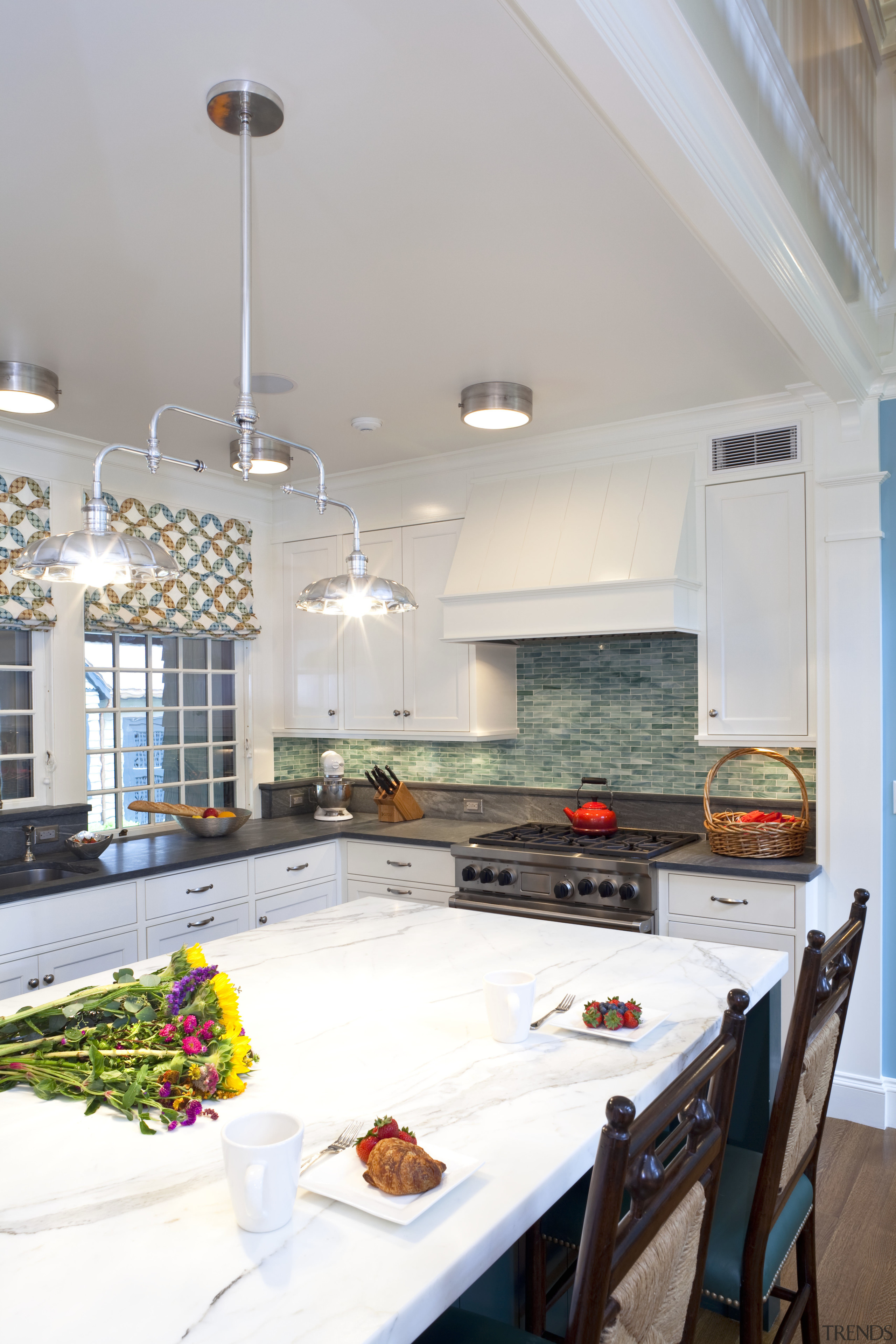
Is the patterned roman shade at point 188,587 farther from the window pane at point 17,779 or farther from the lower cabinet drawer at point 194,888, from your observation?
the lower cabinet drawer at point 194,888

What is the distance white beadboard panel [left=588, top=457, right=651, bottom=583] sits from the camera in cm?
368

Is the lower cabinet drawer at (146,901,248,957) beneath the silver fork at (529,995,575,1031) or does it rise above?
beneath

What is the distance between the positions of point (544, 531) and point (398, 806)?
62.0 inches

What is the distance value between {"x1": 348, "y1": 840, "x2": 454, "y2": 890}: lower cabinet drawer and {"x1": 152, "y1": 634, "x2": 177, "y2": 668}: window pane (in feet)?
4.15

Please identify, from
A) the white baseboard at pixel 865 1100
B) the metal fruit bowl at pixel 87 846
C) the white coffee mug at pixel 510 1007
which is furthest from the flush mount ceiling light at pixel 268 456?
the white baseboard at pixel 865 1100

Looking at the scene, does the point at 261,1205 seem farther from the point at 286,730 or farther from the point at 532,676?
the point at 286,730

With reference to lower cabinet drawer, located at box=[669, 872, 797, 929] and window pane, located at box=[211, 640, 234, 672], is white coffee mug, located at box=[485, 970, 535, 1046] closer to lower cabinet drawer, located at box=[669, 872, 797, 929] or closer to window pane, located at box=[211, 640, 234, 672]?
lower cabinet drawer, located at box=[669, 872, 797, 929]

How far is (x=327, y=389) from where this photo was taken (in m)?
3.40

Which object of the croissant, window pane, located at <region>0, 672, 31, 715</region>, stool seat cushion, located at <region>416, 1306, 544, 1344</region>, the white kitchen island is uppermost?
window pane, located at <region>0, 672, 31, 715</region>

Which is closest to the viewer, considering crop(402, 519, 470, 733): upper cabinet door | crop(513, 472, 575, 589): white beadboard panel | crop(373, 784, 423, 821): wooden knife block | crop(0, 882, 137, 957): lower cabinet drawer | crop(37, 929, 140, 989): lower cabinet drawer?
crop(0, 882, 137, 957): lower cabinet drawer

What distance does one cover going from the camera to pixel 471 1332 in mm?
1315

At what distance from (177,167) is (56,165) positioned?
0.26 meters

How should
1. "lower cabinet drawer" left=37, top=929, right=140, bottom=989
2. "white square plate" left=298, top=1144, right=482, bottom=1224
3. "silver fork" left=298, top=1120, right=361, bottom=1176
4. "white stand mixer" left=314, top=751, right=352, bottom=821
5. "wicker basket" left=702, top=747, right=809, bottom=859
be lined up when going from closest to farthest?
"white square plate" left=298, top=1144, right=482, bottom=1224
"silver fork" left=298, top=1120, right=361, bottom=1176
"lower cabinet drawer" left=37, top=929, right=140, bottom=989
"wicker basket" left=702, top=747, right=809, bottom=859
"white stand mixer" left=314, top=751, right=352, bottom=821

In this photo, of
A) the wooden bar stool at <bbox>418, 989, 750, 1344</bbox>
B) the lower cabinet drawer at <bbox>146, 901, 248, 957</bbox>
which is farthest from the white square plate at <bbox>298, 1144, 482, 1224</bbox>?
the lower cabinet drawer at <bbox>146, 901, 248, 957</bbox>
